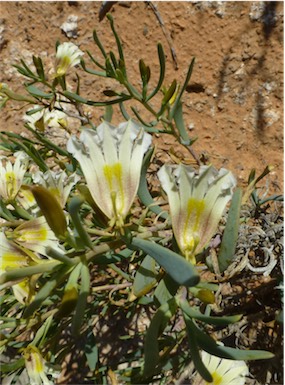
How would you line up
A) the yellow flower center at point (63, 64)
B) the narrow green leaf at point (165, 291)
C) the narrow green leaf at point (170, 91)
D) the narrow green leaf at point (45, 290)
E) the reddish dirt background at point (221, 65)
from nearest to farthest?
the narrow green leaf at point (45, 290) → the narrow green leaf at point (165, 291) → the narrow green leaf at point (170, 91) → the yellow flower center at point (63, 64) → the reddish dirt background at point (221, 65)

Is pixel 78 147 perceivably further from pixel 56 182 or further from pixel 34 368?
pixel 34 368

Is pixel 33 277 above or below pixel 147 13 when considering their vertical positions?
below

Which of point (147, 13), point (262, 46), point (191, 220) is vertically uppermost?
point (147, 13)

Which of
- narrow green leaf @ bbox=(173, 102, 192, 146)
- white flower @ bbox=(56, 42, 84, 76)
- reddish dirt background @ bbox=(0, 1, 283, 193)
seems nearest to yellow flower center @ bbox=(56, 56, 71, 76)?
white flower @ bbox=(56, 42, 84, 76)

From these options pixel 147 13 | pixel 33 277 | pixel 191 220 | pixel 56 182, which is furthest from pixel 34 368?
pixel 147 13

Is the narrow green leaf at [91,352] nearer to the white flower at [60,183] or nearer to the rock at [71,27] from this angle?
the white flower at [60,183]

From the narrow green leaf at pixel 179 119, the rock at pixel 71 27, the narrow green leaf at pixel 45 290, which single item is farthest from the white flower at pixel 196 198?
the rock at pixel 71 27

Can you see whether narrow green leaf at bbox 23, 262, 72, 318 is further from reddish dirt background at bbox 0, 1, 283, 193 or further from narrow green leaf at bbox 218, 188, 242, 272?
reddish dirt background at bbox 0, 1, 283, 193
